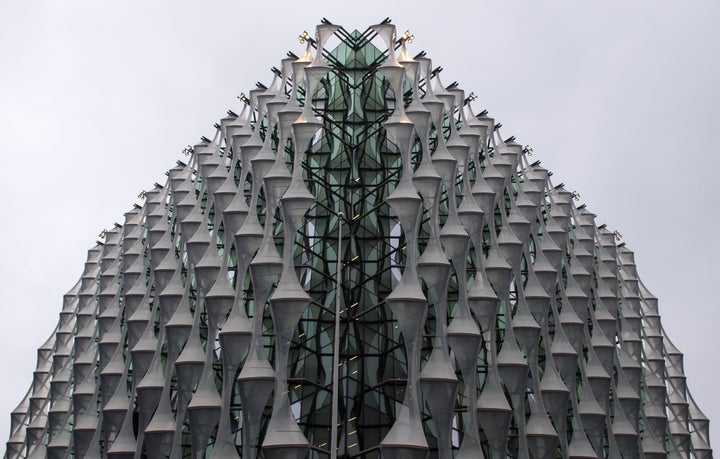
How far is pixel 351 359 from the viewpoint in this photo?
116 feet

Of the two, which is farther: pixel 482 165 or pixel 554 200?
pixel 554 200

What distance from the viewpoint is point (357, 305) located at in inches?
1432

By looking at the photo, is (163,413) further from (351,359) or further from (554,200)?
(554,200)

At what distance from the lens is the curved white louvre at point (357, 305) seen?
3269cm

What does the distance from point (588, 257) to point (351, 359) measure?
20.5 m

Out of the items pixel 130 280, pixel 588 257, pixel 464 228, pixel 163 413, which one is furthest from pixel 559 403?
pixel 130 280

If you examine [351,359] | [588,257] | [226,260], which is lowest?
[351,359]

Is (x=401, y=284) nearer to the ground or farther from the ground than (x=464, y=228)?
nearer to the ground

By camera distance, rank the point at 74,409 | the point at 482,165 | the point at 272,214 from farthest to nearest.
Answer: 1. the point at 482,165
2. the point at 74,409
3. the point at 272,214

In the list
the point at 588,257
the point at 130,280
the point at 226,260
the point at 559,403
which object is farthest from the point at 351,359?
the point at 588,257

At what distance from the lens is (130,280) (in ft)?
149

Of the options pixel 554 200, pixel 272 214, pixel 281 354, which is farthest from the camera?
pixel 554 200

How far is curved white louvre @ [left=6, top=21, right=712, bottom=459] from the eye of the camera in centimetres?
3269

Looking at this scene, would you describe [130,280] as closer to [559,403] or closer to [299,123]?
[299,123]
